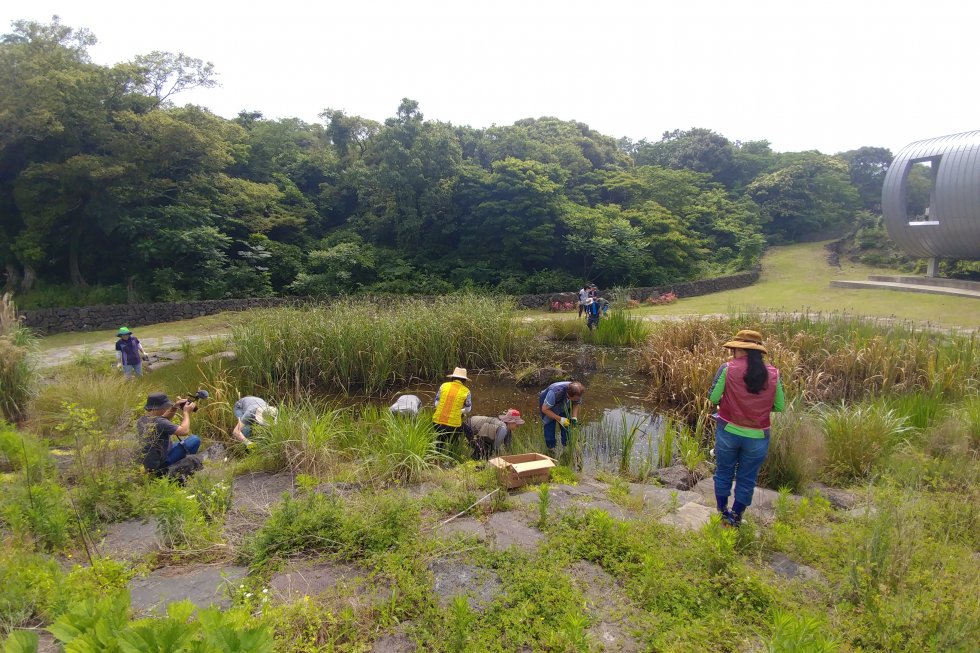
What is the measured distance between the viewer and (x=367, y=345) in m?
8.65

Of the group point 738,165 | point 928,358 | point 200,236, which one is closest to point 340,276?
point 200,236

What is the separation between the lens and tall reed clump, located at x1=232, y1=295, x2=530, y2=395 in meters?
8.28

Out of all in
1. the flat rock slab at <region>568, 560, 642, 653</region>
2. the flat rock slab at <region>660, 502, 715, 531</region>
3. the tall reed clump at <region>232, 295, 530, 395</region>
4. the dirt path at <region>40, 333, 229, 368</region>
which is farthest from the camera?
the dirt path at <region>40, 333, 229, 368</region>

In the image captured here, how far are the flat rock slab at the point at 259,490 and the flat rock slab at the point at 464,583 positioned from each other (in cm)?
133

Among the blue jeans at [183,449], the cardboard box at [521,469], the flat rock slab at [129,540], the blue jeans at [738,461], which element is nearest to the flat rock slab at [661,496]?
the blue jeans at [738,461]

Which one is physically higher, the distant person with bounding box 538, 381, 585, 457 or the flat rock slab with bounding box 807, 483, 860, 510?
the distant person with bounding box 538, 381, 585, 457

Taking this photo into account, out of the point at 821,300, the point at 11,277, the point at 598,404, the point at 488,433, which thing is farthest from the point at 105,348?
the point at 821,300

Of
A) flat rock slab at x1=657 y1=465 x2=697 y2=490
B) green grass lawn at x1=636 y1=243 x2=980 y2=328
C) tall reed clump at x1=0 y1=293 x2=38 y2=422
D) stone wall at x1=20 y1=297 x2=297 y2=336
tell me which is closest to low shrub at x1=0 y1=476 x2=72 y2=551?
tall reed clump at x1=0 y1=293 x2=38 y2=422

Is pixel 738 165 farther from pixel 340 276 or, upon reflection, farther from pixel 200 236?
pixel 200 236

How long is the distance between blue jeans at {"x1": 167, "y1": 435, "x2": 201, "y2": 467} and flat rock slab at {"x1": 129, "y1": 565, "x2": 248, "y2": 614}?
1.57m

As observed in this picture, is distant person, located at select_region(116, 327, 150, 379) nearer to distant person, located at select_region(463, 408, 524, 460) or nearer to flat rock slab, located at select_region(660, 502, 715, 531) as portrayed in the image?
distant person, located at select_region(463, 408, 524, 460)

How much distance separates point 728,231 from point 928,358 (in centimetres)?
2027

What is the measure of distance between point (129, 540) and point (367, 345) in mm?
5509

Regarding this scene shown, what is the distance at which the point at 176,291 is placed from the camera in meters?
16.2
